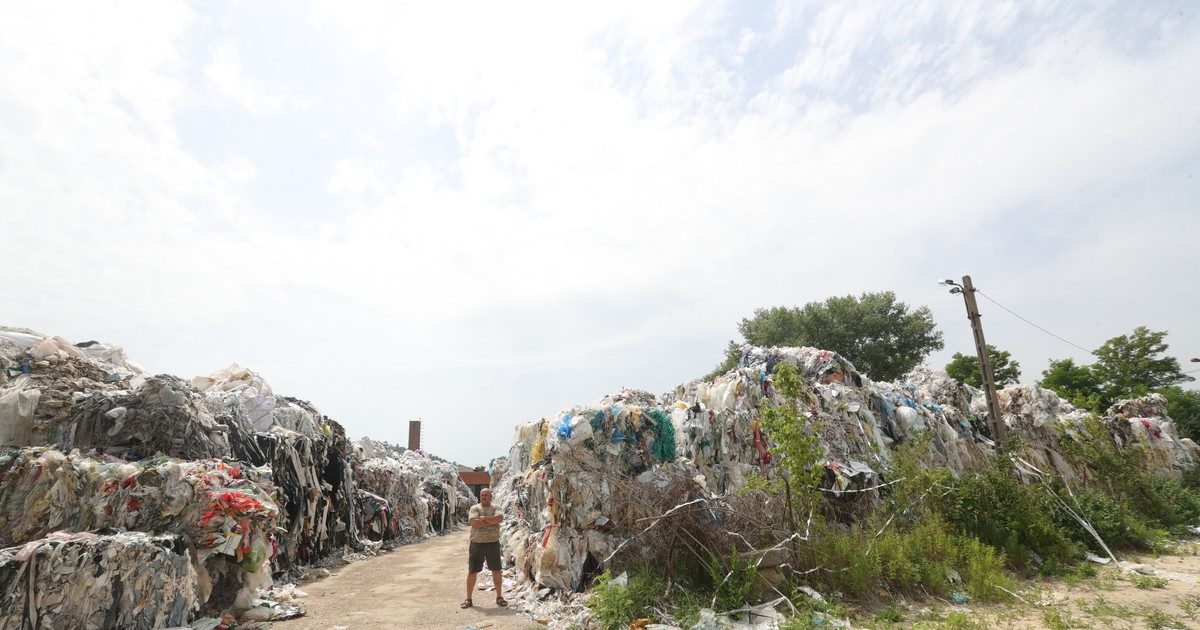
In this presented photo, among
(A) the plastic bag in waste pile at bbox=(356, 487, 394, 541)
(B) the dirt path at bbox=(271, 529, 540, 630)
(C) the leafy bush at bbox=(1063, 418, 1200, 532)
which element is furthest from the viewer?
(A) the plastic bag in waste pile at bbox=(356, 487, 394, 541)

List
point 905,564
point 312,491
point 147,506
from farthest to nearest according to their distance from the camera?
1. point 312,491
2. point 905,564
3. point 147,506

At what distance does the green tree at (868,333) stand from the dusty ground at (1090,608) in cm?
2118

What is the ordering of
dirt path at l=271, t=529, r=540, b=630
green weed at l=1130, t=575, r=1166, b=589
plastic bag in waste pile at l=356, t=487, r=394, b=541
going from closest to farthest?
dirt path at l=271, t=529, r=540, b=630, green weed at l=1130, t=575, r=1166, b=589, plastic bag in waste pile at l=356, t=487, r=394, b=541

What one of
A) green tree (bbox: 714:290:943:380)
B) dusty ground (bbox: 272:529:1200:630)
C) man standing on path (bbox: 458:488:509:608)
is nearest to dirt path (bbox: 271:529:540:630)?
dusty ground (bbox: 272:529:1200:630)

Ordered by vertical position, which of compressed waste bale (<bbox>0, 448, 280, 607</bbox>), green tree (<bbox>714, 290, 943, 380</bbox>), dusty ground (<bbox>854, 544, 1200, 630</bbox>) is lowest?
dusty ground (<bbox>854, 544, 1200, 630</bbox>)

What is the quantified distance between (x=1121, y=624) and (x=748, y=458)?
189 inches

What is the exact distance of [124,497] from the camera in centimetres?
602

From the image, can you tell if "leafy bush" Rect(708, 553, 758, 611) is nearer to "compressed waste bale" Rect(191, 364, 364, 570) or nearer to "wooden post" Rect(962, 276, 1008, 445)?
"compressed waste bale" Rect(191, 364, 364, 570)

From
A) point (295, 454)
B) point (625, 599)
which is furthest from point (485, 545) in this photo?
point (295, 454)

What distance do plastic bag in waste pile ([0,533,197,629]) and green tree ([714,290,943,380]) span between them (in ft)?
83.6

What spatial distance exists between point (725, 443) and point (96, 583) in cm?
796

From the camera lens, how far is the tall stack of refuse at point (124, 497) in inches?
199

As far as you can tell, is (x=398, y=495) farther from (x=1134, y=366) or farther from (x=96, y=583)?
(x=1134, y=366)

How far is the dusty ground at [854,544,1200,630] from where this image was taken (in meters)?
5.72
